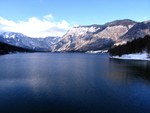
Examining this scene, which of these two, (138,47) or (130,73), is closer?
(130,73)

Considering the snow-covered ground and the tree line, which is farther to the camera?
the tree line

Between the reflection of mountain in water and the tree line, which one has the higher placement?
the tree line

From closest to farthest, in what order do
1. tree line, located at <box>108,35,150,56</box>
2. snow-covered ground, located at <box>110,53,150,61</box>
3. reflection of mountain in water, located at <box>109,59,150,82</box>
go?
reflection of mountain in water, located at <box>109,59,150,82</box> → snow-covered ground, located at <box>110,53,150,61</box> → tree line, located at <box>108,35,150,56</box>

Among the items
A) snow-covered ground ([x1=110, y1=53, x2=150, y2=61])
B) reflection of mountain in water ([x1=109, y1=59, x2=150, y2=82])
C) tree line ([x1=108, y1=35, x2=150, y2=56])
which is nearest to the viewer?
reflection of mountain in water ([x1=109, y1=59, x2=150, y2=82])

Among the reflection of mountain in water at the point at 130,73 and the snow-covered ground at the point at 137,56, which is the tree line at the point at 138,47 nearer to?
the snow-covered ground at the point at 137,56

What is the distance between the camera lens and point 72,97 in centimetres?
4297

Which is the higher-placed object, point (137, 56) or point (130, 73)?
point (137, 56)

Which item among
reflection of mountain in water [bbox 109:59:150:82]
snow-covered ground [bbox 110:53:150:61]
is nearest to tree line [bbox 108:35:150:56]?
snow-covered ground [bbox 110:53:150:61]

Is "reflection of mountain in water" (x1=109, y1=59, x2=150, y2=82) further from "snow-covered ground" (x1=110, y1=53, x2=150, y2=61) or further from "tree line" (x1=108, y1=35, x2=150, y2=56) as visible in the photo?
"tree line" (x1=108, y1=35, x2=150, y2=56)

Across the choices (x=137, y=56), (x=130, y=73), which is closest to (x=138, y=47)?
(x=137, y=56)

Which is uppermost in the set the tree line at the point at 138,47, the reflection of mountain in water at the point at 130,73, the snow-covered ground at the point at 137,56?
the tree line at the point at 138,47

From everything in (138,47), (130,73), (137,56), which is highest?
(138,47)

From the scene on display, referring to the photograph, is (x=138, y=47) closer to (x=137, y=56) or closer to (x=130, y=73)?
(x=137, y=56)

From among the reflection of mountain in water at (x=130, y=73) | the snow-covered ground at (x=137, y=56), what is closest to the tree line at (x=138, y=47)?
the snow-covered ground at (x=137, y=56)
